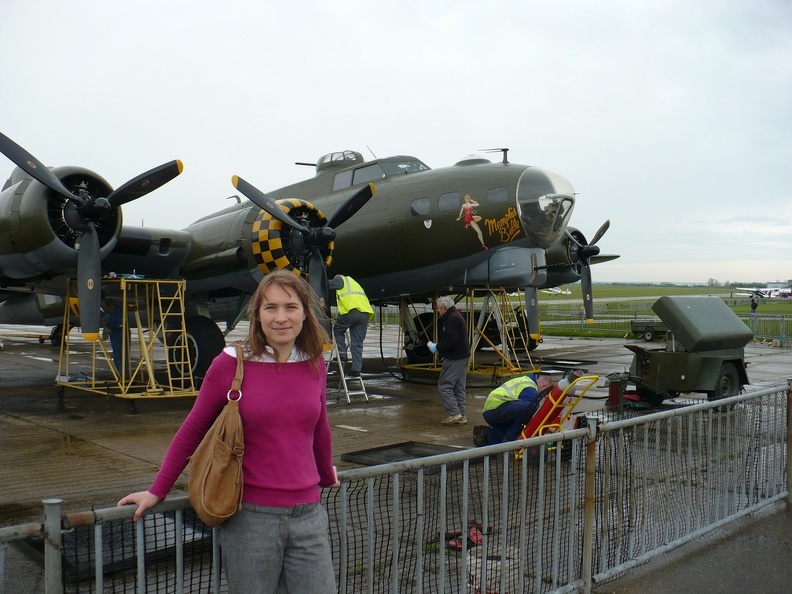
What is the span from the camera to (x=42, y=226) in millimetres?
10484

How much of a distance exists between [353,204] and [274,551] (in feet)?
32.8

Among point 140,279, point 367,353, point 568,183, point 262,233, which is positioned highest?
point 568,183

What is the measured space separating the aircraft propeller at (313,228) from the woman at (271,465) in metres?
8.64

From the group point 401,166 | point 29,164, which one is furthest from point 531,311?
point 29,164

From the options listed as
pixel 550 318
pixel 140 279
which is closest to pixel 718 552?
pixel 140 279

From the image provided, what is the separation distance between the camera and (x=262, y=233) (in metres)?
12.1

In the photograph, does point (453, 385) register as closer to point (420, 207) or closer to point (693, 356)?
point (693, 356)

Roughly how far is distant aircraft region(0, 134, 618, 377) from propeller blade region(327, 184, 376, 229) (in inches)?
0.8

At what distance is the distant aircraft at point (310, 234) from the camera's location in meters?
10.6

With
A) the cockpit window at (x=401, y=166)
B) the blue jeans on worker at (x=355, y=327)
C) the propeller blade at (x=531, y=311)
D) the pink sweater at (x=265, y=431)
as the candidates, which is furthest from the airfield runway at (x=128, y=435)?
the cockpit window at (x=401, y=166)

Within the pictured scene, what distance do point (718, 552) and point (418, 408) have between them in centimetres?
654

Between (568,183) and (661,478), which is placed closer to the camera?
(661,478)

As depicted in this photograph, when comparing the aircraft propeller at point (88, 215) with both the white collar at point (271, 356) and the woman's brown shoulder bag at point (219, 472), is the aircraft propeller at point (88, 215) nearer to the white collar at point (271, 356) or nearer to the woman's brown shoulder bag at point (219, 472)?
the white collar at point (271, 356)

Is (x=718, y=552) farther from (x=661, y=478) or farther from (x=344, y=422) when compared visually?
(x=344, y=422)
